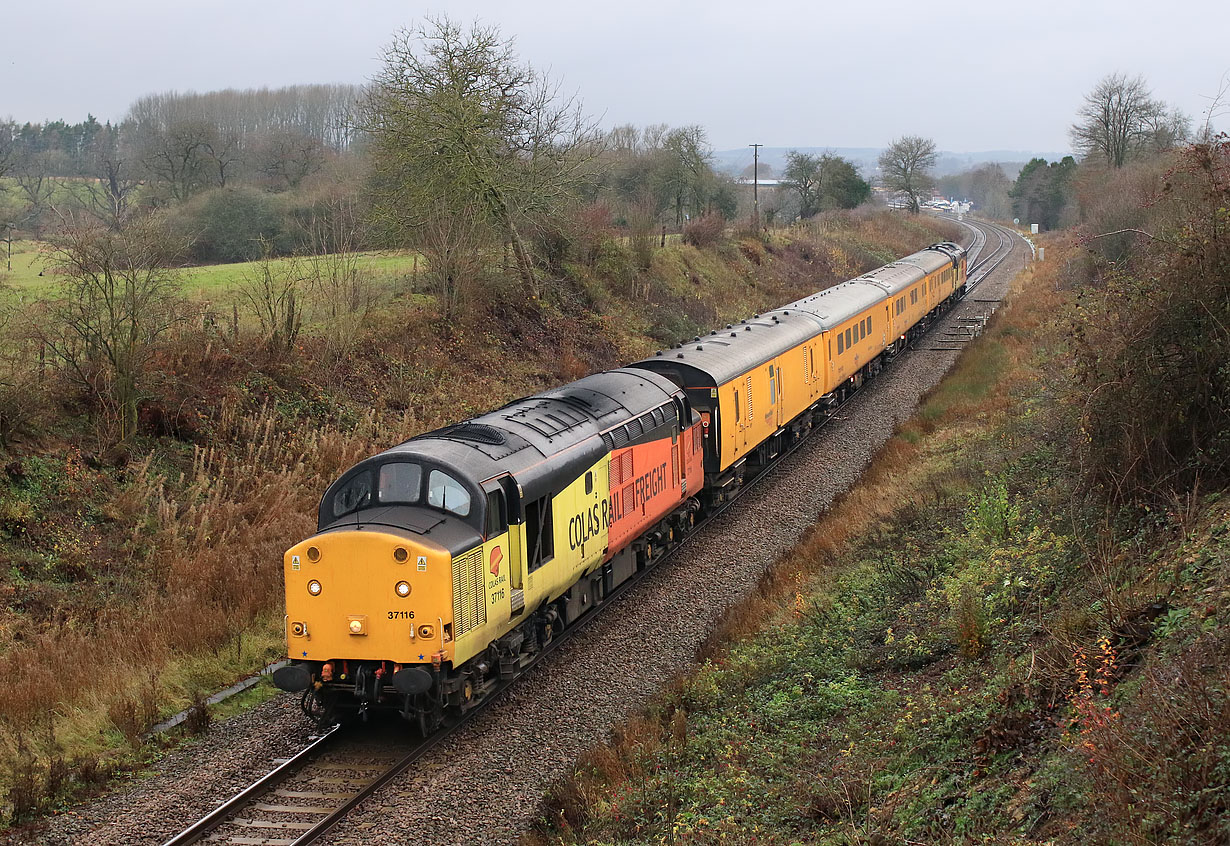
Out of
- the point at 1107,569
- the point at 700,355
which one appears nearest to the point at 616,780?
the point at 1107,569

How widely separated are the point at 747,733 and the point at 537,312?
84.9 ft

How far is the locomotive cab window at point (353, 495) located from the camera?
11492mm

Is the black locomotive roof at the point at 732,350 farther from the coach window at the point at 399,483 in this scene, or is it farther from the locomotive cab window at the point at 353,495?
the locomotive cab window at the point at 353,495

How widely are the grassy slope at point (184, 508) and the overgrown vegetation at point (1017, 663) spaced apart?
5.90 meters

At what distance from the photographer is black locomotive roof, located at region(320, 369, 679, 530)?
11.4 m

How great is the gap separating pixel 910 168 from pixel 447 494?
98.1 m

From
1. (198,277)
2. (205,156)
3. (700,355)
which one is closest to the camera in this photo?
(700,355)

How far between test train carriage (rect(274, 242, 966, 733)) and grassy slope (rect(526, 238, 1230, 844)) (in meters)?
2.03

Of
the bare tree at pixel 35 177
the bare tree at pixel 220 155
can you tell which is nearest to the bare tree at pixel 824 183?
the bare tree at pixel 220 155

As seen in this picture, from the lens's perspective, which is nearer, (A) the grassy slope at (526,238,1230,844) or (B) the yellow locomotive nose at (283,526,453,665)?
(A) the grassy slope at (526,238,1230,844)

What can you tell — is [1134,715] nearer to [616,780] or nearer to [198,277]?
[616,780]

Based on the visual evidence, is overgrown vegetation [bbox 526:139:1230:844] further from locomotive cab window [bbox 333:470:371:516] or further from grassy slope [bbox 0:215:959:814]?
grassy slope [bbox 0:215:959:814]

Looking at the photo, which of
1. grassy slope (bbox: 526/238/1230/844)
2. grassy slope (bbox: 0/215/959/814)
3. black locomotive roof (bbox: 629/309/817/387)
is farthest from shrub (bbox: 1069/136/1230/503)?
grassy slope (bbox: 0/215/959/814)

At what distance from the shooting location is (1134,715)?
706cm
